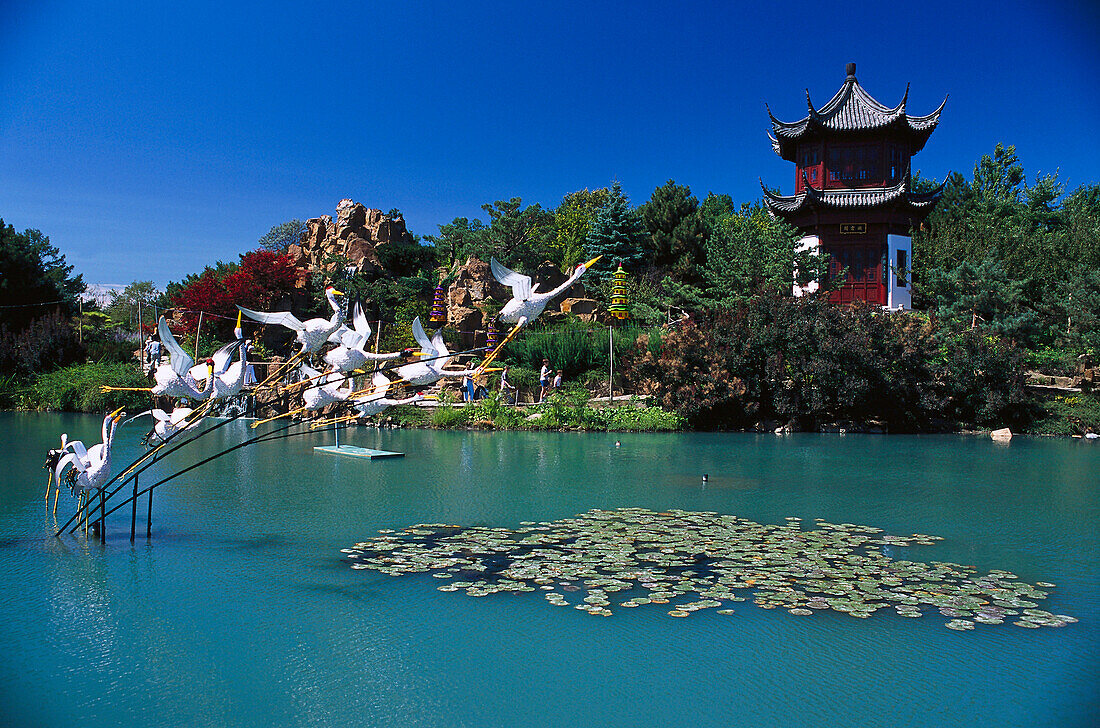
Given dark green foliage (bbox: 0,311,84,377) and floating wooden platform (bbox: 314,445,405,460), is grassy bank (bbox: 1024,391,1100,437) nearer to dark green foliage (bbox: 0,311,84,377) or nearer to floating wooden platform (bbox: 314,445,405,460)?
floating wooden platform (bbox: 314,445,405,460)

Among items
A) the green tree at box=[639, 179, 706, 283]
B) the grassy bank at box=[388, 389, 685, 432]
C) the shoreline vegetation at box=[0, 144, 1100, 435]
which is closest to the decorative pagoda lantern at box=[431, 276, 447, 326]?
the shoreline vegetation at box=[0, 144, 1100, 435]

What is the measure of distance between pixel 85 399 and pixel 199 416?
18.1 m

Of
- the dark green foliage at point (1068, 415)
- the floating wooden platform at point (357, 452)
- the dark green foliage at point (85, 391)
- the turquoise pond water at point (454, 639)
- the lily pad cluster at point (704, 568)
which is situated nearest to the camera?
the turquoise pond water at point (454, 639)

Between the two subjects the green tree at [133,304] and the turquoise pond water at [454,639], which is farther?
the green tree at [133,304]

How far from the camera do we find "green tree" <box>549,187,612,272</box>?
24875mm

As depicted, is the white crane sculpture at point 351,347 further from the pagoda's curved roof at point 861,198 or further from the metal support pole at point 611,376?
the pagoda's curved roof at point 861,198

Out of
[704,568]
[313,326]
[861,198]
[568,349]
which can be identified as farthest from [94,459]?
[861,198]

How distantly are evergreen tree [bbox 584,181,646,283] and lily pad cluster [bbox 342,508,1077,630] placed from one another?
1676cm

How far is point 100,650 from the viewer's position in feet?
14.9

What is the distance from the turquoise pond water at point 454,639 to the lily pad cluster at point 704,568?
161mm

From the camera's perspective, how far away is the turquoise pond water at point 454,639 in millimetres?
3895

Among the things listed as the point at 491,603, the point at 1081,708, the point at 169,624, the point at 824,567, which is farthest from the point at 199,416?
the point at 1081,708

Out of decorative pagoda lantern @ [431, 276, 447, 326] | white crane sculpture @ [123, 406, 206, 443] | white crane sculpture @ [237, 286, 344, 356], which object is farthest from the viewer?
decorative pagoda lantern @ [431, 276, 447, 326]

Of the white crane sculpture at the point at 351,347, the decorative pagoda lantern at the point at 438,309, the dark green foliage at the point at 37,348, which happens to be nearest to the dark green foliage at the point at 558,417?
the decorative pagoda lantern at the point at 438,309
